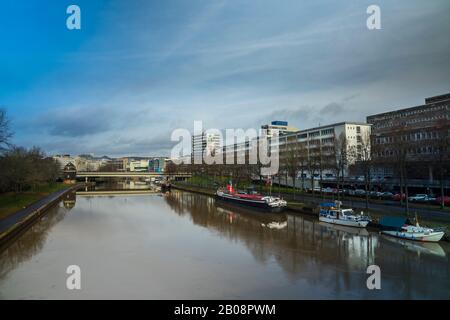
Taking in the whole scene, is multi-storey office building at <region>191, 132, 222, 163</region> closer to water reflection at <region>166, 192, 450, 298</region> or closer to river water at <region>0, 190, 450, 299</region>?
river water at <region>0, 190, 450, 299</region>

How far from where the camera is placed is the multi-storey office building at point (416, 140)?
33.1 metres

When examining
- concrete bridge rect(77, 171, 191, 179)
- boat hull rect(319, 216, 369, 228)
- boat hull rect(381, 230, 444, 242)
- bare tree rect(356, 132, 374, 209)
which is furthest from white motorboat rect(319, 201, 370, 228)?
concrete bridge rect(77, 171, 191, 179)

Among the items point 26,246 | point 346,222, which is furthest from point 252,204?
point 26,246

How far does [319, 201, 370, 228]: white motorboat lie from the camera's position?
2794 cm

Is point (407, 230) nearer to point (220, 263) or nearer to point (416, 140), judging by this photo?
point (220, 263)

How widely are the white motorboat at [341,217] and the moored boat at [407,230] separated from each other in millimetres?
1774

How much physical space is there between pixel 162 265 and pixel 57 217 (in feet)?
82.5

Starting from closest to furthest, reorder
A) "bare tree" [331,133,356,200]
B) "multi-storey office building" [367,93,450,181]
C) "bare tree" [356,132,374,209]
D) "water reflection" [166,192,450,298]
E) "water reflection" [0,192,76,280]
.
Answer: "water reflection" [166,192,450,298], "water reflection" [0,192,76,280], "multi-storey office building" [367,93,450,181], "bare tree" [356,132,374,209], "bare tree" [331,133,356,200]

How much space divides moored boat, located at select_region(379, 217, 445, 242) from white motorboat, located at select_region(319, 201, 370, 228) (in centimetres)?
177

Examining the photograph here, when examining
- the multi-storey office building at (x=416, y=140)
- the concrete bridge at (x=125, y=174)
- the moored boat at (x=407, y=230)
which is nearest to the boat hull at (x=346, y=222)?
the moored boat at (x=407, y=230)

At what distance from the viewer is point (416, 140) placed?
160 ft

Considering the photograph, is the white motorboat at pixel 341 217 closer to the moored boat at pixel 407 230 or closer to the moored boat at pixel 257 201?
the moored boat at pixel 407 230
